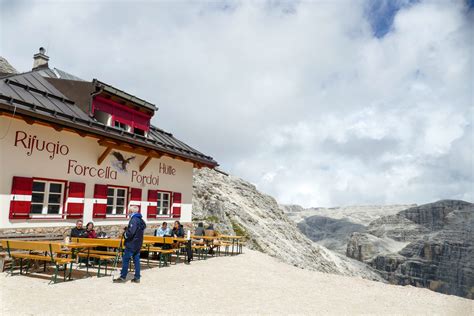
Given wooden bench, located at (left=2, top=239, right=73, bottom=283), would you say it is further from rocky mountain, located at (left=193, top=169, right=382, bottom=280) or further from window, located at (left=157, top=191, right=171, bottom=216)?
rocky mountain, located at (left=193, top=169, right=382, bottom=280)

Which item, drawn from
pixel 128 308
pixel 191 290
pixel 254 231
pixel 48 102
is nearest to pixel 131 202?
pixel 48 102

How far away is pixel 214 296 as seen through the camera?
7.03m

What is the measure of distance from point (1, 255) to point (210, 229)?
807 cm

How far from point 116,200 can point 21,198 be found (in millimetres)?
3797

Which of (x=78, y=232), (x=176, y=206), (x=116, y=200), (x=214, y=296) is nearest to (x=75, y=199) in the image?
(x=78, y=232)

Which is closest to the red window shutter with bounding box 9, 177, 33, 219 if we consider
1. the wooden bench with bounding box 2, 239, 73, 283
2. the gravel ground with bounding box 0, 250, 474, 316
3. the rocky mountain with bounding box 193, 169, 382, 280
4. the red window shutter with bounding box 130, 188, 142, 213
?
the wooden bench with bounding box 2, 239, 73, 283

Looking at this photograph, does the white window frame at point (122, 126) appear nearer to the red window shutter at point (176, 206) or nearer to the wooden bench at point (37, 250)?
the red window shutter at point (176, 206)

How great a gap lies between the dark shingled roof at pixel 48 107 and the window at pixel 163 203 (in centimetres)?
207

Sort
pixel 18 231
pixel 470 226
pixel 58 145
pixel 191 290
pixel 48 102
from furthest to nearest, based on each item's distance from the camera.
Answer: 1. pixel 470 226
2. pixel 48 102
3. pixel 58 145
4. pixel 18 231
5. pixel 191 290

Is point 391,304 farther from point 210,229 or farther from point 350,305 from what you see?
point 210,229

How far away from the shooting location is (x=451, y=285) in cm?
12262

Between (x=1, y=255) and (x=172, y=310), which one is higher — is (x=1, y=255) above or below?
above

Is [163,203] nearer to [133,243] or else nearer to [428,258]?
[133,243]

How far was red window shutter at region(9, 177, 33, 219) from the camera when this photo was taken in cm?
927
